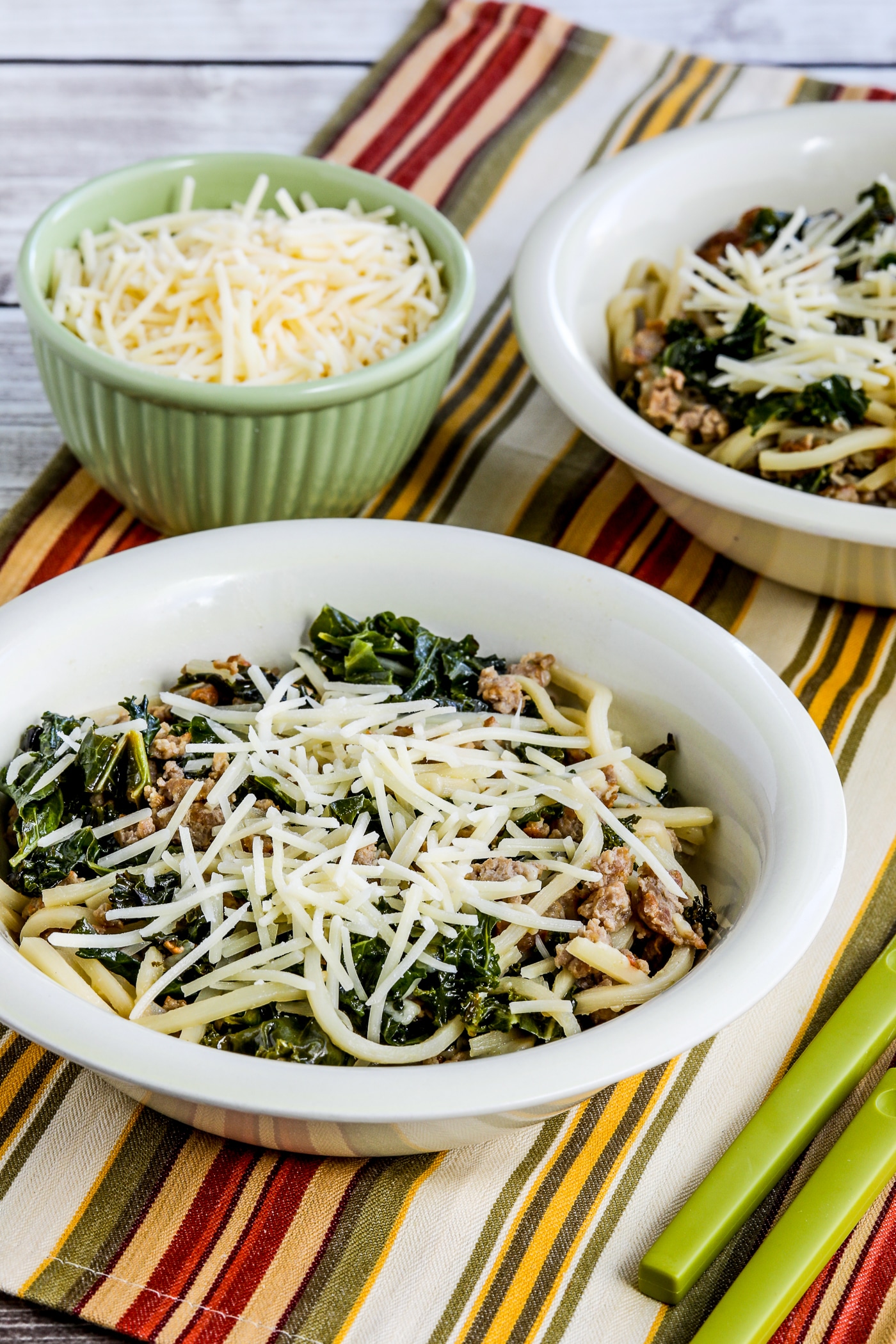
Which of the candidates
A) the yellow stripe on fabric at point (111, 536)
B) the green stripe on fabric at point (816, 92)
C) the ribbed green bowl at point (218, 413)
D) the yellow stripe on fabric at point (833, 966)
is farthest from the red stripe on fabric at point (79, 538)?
the green stripe on fabric at point (816, 92)

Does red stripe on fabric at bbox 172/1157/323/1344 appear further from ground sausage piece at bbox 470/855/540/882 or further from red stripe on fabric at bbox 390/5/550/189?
red stripe on fabric at bbox 390/5/550/189

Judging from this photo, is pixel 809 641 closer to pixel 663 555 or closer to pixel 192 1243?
pixel 663 555

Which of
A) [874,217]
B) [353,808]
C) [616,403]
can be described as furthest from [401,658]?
[874,217]

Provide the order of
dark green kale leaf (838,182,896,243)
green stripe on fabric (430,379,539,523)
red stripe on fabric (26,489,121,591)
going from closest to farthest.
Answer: red stripe on fabric (26,489,121,591)
green stripe on fabric (430,379,539,523)
dark green kale leaf (838,182,896,243)

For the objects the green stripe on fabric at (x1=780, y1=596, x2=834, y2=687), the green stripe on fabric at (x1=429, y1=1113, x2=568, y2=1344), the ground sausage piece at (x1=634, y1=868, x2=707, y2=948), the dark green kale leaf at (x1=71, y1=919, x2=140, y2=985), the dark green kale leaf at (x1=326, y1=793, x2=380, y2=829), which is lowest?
the green stripe on fabric at (x1=429, y1=1113, x2=568, y2=1344)

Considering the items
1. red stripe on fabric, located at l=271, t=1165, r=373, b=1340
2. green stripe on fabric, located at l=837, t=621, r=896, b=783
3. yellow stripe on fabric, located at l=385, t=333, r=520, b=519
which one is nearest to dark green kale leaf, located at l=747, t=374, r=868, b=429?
green stripe on fabric, located at l=837, t=621, r=896, b=783
